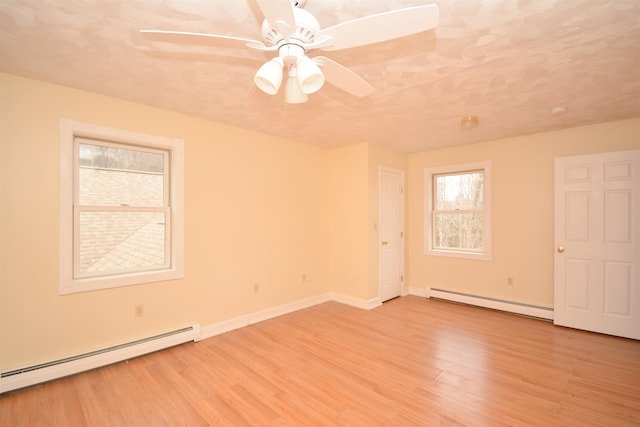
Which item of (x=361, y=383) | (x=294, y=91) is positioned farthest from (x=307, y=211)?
(x=294, y=91)

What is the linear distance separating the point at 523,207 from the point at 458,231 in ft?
3.15

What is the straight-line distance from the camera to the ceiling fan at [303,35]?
1.15 metres

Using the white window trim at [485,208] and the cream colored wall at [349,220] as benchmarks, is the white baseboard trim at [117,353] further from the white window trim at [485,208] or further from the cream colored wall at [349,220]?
the white window trim at [485,208]

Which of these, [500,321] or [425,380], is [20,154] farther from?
[500,321]

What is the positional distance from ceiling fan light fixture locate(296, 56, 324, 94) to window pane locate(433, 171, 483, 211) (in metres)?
3.90

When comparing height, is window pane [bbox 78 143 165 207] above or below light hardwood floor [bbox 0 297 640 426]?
above

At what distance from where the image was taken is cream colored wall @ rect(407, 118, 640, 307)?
3557mm

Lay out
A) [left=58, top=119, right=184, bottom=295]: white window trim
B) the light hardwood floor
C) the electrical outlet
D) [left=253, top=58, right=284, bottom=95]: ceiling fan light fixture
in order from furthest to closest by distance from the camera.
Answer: the electrical outlet < [left=58, top=119, right=184, bottom=295]: white window trim < the light hardwood floor < [left=253, top=58, right=284, bottom=95]: ceiling fan light fixture

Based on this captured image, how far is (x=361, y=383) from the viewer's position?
2.39m

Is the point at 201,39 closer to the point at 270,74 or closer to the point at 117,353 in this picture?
the point at 270,74

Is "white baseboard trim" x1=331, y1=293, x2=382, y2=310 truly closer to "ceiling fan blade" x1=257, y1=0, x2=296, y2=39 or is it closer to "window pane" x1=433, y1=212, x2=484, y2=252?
"window pane" x1=433, y1=212, x2=484, y2=252

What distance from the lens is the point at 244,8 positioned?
1.53 meters

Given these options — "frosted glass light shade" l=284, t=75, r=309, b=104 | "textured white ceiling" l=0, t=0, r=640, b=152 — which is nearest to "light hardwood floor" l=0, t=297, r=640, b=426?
"frosted glass light shade" l=284, t=75, r=309, b=104

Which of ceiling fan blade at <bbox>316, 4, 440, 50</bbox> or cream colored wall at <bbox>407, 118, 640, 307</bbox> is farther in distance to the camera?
cream colored wall at <bbox>407, 118, 640, 307</bbox>
